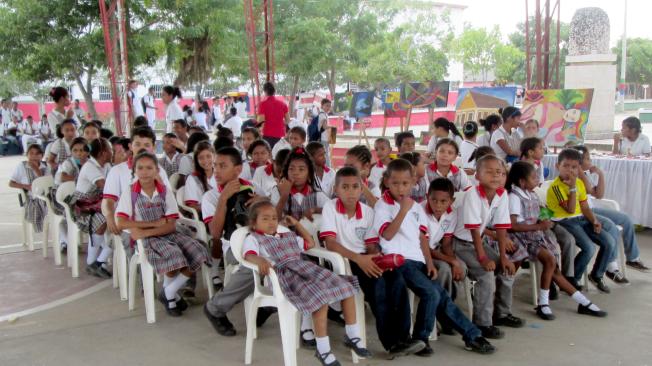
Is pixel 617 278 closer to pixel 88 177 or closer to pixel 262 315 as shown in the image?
pixel 262 315

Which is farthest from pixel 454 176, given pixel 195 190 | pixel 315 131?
pixel 315 131

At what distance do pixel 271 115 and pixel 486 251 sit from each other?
17.2 ft

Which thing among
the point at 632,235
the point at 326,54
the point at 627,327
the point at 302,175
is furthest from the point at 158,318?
the point at 326,54

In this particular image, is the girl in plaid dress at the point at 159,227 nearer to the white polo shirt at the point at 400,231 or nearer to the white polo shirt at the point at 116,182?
the white polo shirt at the point at 116,182

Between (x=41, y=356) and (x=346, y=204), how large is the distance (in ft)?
6.79

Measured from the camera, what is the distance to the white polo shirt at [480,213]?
4.01 metres

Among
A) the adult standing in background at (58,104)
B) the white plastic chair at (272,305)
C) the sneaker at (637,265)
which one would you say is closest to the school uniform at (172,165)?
the adult standing in background at (58,104)

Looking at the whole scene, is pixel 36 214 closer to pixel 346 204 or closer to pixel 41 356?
pixel 41 356

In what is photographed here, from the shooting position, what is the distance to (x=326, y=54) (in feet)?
68.9

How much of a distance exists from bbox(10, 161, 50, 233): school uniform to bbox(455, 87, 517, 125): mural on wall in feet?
27.4

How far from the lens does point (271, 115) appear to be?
8867 millimetres

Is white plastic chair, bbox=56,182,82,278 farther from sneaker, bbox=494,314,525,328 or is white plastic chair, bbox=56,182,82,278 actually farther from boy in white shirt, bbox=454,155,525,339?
sneaker, bbox=494,314,525,328

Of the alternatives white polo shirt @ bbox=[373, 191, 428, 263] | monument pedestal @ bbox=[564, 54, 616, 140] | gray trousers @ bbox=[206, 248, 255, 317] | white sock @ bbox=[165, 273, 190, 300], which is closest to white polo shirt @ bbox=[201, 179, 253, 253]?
white sock @ bbox=[165, 273, 190, 300]

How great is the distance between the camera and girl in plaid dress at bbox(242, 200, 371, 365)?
338cm
